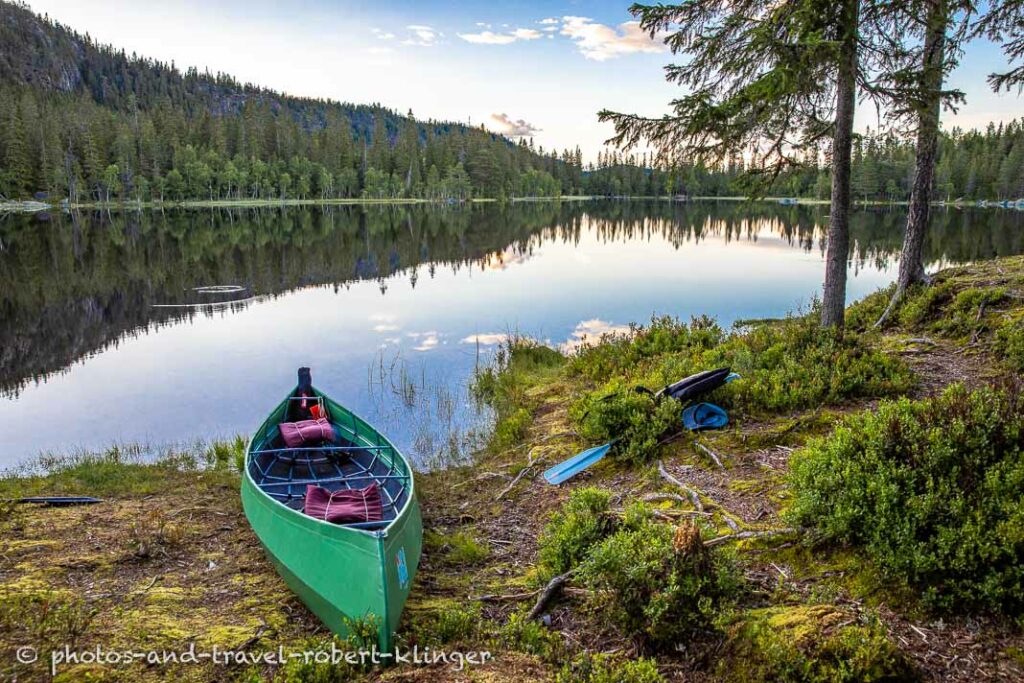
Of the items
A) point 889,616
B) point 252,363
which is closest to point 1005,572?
point 889,616

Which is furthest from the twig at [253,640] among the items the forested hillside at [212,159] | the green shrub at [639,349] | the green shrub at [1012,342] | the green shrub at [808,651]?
the forested hillside at [212,159]

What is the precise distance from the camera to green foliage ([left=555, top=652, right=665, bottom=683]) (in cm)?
392

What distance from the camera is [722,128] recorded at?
10648 millimetres

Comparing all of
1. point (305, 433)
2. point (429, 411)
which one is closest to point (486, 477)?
point (305, 433)

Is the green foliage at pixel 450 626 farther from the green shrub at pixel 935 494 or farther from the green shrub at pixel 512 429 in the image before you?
the green shrub at pixel 512 429

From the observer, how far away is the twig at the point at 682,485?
21.3 feet

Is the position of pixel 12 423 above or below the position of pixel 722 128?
below

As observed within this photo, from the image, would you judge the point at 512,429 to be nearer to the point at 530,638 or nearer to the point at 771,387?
the point at 771,387

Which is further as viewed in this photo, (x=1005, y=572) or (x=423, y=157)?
(x=423, y=157)

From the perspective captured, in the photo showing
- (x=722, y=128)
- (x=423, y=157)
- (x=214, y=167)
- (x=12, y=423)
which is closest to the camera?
(x=722, y=128)

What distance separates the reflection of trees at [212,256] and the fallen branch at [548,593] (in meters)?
13.2

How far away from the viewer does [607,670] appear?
418 centimetres

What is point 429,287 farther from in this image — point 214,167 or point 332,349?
point 214,167

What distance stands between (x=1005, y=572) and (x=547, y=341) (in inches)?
605
